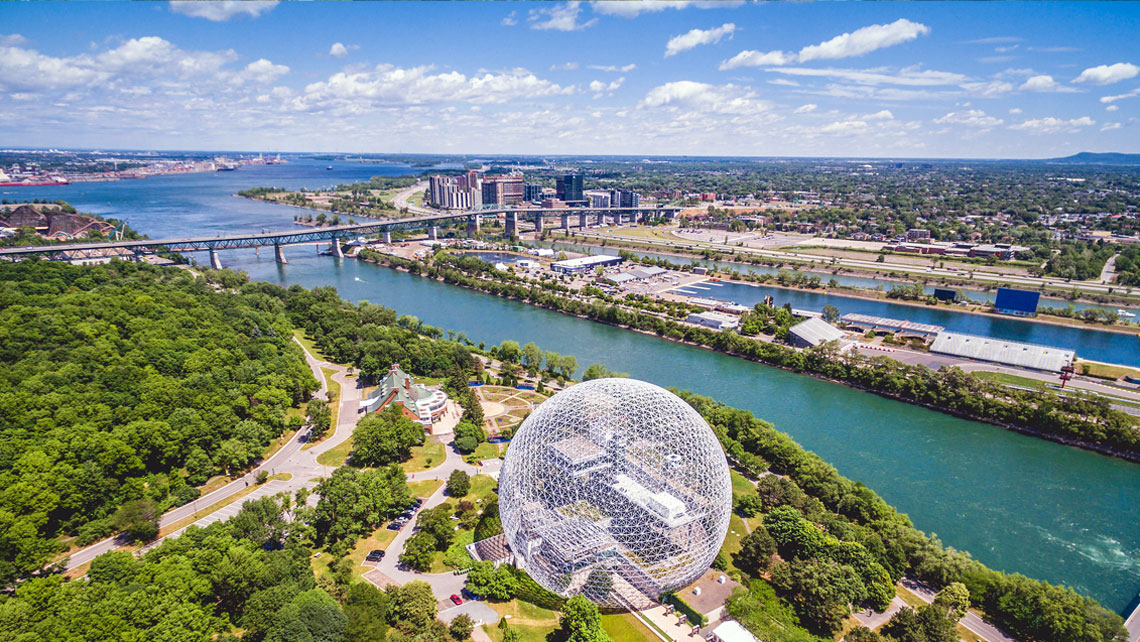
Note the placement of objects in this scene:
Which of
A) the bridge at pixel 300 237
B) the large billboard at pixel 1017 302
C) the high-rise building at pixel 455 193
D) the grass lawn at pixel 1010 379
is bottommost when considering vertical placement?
the grass lawn at pixel 1010 379

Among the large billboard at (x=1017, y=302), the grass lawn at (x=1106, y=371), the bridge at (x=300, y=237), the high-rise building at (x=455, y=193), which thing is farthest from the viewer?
the high-rise building at (x=455, y=193)

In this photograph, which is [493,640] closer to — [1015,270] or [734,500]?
[734,500]

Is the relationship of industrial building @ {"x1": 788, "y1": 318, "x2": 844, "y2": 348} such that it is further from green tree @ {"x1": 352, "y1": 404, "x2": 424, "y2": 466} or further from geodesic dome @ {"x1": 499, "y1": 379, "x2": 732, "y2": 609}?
green tree @ {"x1": 352, "y1": 404, "x2": 424, "y2": 466}

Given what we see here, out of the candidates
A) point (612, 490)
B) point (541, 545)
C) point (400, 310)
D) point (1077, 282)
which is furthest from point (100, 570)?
point (1077, 282)

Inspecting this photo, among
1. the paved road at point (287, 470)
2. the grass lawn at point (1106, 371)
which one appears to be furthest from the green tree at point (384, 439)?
the grass lawn at point (1106, 371)

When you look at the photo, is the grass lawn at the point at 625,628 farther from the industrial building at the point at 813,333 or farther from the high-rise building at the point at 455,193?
the high-rise building at the point at 455,193

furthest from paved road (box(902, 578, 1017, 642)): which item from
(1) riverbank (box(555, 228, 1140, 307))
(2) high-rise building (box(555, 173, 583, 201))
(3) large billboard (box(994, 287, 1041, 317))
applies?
(2) high-rise building (box(555, 173, 583, 201))
